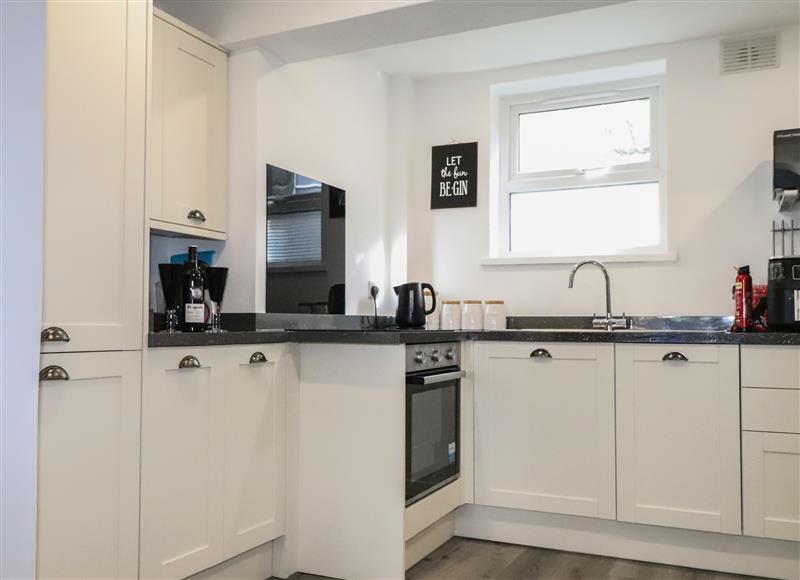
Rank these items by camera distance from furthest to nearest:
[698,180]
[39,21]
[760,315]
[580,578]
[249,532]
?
[698,180] < [760,315] < [580,578] < [249,532] < [39,21]

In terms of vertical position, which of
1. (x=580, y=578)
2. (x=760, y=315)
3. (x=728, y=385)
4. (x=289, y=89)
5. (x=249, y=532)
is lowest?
(x=580, y=578)

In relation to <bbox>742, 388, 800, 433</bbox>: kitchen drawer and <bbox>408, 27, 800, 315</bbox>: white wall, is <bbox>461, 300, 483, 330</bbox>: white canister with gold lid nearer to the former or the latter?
<bbox>408, 27, 800, 315</bbox>: white wall

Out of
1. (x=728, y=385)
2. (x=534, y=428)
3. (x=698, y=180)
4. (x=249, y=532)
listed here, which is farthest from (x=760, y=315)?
(x=249, y=532)

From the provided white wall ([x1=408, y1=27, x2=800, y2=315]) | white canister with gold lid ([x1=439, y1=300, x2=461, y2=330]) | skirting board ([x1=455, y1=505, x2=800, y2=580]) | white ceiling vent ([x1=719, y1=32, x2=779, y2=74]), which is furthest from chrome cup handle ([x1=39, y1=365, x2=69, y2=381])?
white ceiling vent ([x1=719, y1=32, x2=779, y2=74])

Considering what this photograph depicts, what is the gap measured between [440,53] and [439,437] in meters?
2.04

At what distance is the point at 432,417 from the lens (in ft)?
9.02

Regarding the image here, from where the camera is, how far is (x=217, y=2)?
288cm

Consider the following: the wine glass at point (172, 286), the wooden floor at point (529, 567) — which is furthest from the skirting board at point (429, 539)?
the wine glass at point (172, 286)

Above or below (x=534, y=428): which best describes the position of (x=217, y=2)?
above

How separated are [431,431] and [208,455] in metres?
0.87

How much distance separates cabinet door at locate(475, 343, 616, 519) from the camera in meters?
2.82

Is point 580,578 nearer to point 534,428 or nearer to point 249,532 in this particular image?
point 534,428

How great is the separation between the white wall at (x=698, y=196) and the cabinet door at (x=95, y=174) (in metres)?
2.29

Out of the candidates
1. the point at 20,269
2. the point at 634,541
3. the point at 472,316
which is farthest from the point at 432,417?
the point at 20,269
